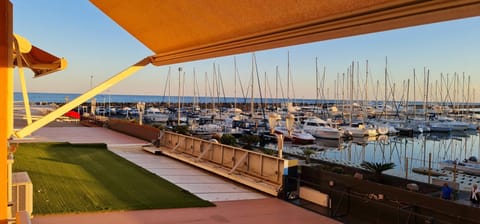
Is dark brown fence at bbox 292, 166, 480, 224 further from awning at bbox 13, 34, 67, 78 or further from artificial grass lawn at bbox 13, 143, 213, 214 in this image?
awning at bbox 13, 34, 67, 78

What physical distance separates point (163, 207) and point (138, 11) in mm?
3907

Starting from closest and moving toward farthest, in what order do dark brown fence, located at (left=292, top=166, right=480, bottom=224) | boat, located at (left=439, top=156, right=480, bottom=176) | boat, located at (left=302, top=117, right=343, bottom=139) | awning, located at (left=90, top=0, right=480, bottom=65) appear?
awning, located at (left=90, top=0, right=480, bottom=65) → dark brown fence, located at (left=292, top=166, right=480, bottom=224) → boat, located at (left=439, top=156, right=480, bottom=176) → boat, located at (left=302, top=117, right=343, bottom=139)

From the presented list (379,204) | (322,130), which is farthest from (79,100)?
(322,130)

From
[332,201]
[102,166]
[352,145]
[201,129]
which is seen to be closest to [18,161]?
[102,166]

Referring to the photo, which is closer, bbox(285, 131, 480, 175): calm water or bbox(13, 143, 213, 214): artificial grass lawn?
bbox(13, 143, 213, 214): artificial grass lawn

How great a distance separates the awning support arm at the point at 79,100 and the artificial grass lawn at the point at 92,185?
2080 millimetres

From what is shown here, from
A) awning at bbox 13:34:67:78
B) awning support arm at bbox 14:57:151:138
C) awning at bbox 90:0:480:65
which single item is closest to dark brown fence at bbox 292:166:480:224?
awning at bbox 90:0:480:65

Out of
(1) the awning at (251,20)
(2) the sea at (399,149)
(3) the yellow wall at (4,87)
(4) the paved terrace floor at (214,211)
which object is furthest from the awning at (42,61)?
(2) the sea at (399,149)

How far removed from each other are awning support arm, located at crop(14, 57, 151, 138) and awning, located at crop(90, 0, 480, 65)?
460 millimetres

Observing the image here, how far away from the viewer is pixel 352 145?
1662 inches

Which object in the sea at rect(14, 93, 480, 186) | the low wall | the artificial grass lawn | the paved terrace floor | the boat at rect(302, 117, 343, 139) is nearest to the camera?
the paved terrace floor

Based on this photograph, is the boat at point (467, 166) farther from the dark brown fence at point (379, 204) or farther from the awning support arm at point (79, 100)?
the awning support arm at point (79, 100)

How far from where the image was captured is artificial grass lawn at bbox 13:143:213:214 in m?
8.02

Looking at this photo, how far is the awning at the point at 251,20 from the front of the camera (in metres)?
3.31
